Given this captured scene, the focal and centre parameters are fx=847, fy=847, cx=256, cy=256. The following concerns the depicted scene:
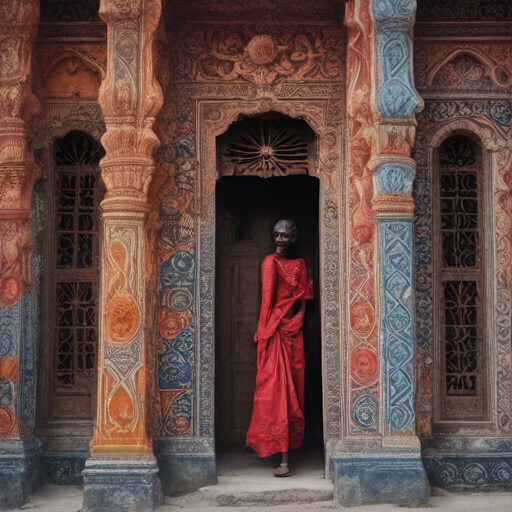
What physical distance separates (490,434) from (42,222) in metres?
5.22

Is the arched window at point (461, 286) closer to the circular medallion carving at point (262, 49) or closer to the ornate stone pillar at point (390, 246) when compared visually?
the ornate stone pillar at point (390, 246)

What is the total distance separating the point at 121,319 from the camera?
8.17m

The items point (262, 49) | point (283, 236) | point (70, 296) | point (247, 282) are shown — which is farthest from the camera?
point (247, 282)

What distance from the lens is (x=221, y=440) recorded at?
9.97 m

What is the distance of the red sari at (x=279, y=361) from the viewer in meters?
8.99

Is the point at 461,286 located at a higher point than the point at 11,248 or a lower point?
lower

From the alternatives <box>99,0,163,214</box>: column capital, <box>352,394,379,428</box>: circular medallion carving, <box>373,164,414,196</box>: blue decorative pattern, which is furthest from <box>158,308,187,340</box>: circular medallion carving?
<box>373,164,414,196</box>: blue decorative pattern

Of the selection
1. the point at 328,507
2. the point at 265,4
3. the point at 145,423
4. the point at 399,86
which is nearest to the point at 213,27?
the point at 265,4

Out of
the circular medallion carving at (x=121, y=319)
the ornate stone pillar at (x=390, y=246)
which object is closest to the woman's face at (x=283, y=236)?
the ornate stone pillar at (x=390, y=246)

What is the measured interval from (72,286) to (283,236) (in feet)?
7.81

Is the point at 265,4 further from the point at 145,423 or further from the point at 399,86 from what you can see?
the point at 145,423

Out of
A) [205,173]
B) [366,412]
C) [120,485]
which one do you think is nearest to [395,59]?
[205,173]

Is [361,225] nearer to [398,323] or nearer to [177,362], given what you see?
[398,323]

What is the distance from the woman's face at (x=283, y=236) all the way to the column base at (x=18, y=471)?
10.9ft
